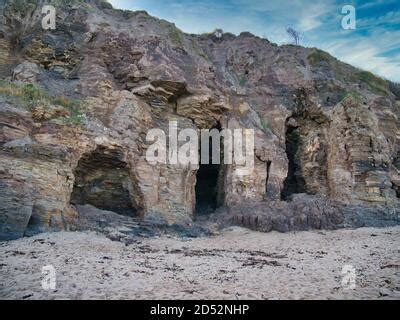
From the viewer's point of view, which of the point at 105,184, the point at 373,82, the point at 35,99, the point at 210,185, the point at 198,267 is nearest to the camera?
the point at 198,267

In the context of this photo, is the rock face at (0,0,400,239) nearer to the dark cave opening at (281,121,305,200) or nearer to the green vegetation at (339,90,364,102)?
the dark cave opening at (281,121,305,200)

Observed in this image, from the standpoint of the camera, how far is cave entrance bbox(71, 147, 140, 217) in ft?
67.6

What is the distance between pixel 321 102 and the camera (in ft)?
97.0

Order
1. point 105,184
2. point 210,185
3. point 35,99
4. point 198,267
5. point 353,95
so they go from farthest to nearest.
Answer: point 210,185
point 353,95
point 105,184
point 35,99
point 198,267

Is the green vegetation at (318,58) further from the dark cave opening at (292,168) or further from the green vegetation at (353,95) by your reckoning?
the dark cave opening at (292,168)

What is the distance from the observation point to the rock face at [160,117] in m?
17.3

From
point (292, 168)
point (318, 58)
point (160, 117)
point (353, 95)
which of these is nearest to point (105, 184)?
point (160, 117)

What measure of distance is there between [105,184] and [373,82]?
27365 mm

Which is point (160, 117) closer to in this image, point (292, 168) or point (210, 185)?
point (210, 185)

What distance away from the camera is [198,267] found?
1222cm

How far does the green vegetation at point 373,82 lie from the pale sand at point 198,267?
18559mm

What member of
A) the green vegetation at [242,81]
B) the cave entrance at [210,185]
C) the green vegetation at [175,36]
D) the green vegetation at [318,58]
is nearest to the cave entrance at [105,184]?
the cave entrance at [210,185]

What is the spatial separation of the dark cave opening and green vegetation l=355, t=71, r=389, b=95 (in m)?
8.94

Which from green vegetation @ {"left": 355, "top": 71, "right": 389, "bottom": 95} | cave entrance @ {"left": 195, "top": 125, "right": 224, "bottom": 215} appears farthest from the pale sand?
green vegetation @ {"left": 355, "top": 71, "right": 389, "bottom": 95}
